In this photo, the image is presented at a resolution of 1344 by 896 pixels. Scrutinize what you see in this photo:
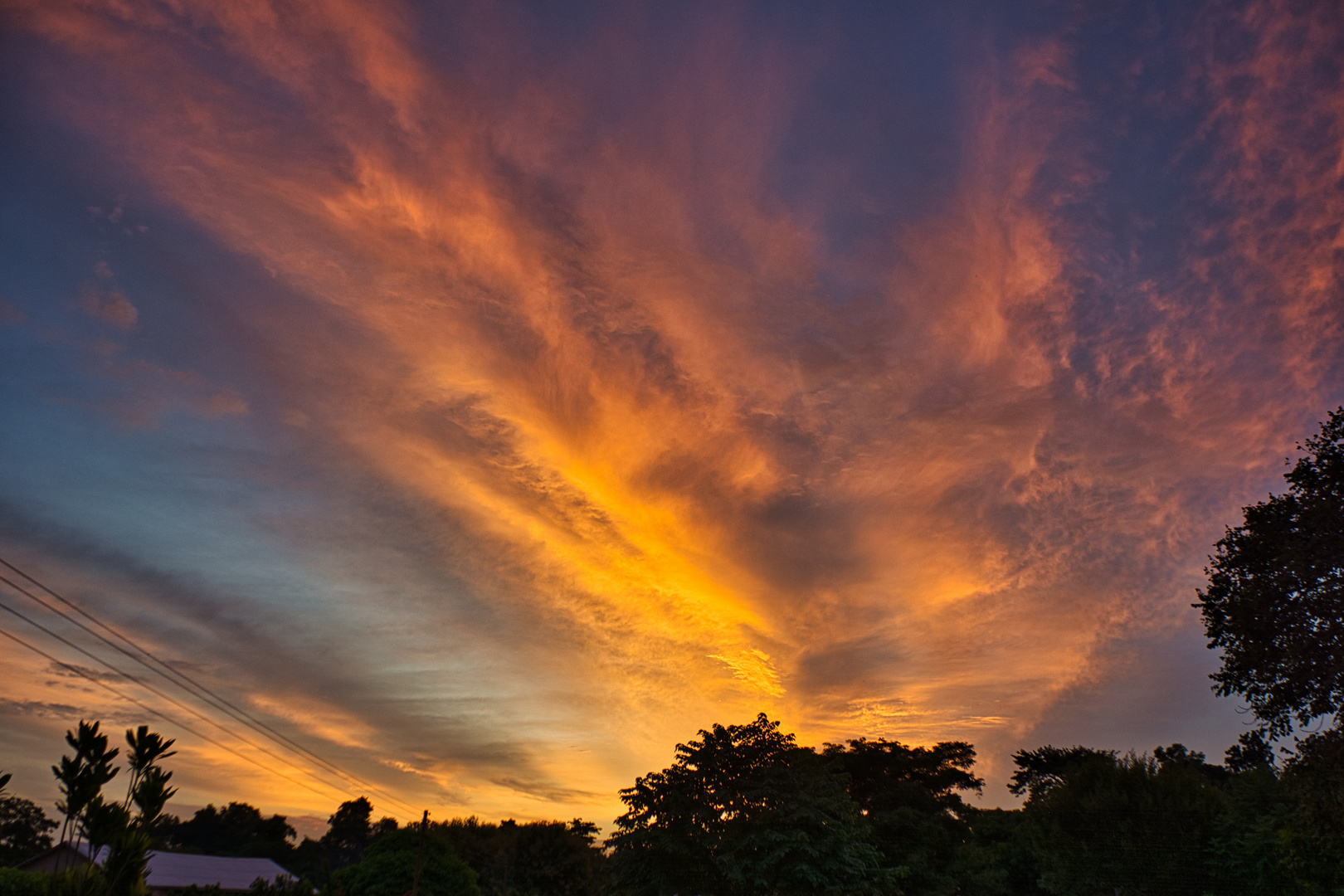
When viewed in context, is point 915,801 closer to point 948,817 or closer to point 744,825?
point 948,817

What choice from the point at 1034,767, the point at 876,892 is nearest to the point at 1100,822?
the point at 876,892

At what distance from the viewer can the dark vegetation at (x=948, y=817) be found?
21422 mm

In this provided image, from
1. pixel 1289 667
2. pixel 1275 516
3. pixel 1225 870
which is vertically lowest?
pixel 1225 870

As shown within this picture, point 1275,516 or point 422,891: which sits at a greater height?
point 1275,516

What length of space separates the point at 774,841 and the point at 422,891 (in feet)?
100

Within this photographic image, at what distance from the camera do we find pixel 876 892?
1614 inches

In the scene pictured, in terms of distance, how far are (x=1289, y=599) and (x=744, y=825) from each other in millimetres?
30087

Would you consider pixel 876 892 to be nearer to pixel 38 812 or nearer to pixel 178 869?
pixel 178 869

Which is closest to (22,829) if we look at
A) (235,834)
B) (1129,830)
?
(235,834)

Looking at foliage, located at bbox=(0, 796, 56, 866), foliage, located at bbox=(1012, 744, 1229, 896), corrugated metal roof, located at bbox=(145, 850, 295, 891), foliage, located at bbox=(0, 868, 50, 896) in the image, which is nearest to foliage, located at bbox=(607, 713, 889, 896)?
foliage, located at bbox=(1012, 744, 1229, 896)

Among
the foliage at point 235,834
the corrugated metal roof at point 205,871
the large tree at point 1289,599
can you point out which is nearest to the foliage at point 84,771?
the large tree at point 1289,599

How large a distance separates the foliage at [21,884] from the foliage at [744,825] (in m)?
27.0

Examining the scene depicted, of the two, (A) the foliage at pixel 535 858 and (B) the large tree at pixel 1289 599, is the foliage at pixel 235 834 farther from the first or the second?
(B) the large tree at pixel 1289 599

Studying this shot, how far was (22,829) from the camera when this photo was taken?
285ft
